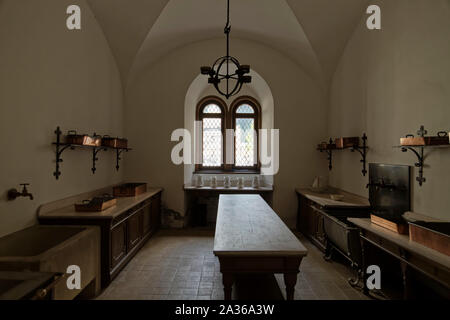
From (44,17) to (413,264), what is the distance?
4741mm

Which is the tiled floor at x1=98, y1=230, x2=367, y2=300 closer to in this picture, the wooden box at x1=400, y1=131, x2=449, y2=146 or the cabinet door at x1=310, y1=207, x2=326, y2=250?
the cabinet door at x1=310, y1=207, x2=326, y2=250

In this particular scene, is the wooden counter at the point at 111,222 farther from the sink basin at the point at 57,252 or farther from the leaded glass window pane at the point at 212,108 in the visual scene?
the leaded glass window pane at the point at 212,108

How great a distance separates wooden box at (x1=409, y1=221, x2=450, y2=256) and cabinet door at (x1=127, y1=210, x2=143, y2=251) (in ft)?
11.7

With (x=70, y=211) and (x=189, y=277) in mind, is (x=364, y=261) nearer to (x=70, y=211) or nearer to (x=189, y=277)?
(x=189, y=277)

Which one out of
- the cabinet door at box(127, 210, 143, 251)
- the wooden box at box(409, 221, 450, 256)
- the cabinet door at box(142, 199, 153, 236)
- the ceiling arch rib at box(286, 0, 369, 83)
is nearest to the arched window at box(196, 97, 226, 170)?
the cabinet door at box(142, 199, 153, 236)

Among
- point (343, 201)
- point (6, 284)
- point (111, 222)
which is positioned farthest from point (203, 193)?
point (6, 284)

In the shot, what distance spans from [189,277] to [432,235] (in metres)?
2.73

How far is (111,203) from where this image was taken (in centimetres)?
344

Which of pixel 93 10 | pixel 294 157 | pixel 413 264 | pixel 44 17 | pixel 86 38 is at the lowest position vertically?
pixel 413 264

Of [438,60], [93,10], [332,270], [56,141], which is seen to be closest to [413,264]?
[332,270]

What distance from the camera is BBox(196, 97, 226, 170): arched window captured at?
635cm
